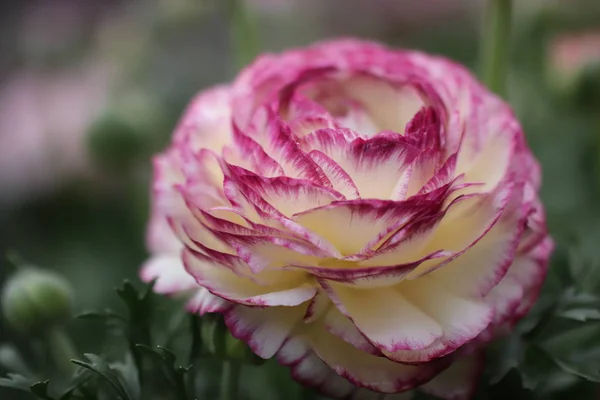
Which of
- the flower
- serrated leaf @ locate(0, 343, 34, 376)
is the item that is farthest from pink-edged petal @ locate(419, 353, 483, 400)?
the flower

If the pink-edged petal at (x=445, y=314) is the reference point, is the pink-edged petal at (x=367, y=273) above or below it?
above

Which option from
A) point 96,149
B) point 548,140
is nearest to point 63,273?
point 96,149

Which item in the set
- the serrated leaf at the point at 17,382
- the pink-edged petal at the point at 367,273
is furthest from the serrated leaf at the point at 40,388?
the pink-edged petal at the point at 367,273

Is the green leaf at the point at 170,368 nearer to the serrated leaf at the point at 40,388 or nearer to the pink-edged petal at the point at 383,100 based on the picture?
the serrated leaf at the point at 40,388

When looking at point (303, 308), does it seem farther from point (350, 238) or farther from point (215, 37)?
point (215, 37)

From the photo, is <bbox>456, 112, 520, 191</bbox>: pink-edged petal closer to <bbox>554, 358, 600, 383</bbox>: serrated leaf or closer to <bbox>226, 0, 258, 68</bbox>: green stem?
<bbox>554, 358, 600, 383</bbox>: serrated leaf

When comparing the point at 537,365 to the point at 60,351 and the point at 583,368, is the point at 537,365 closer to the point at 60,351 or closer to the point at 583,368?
the point at 583,368

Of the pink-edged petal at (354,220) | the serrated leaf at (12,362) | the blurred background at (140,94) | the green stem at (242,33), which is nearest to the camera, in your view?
the pink-edged petal at (354,220)
